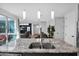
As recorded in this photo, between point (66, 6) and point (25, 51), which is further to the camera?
point (66, 6)

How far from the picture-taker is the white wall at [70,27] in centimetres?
210

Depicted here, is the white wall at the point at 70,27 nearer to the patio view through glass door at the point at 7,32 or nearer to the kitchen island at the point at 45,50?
the kitchen island at the point at 45,50

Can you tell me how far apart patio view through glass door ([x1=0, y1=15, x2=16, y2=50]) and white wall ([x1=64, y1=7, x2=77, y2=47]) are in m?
0.98

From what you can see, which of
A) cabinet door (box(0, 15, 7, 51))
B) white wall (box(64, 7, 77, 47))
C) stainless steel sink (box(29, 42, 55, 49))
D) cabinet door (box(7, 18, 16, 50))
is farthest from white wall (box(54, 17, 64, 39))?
cabinet door (box(0, 15, 7, 51))

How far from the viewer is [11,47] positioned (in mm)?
2080

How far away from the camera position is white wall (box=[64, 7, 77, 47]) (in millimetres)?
2096

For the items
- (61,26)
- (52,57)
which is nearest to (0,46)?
(52,57)

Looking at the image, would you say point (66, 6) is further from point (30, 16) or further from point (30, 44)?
point (30, 44)

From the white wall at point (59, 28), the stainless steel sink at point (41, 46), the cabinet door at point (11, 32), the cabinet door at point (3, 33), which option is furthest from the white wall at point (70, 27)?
the cabinet door at point (3, 33)

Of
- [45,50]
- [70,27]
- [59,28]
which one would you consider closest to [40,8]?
[59,28]

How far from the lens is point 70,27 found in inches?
83.4

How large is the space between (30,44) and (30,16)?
1.72ft

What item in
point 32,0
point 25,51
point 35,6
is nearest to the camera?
point 32,0

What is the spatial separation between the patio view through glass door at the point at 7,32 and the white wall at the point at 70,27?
3.21 feet
